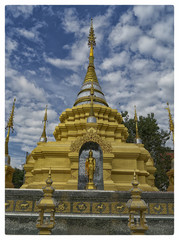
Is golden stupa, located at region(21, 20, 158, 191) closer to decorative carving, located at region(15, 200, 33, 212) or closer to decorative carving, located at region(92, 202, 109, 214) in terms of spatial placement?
decorative carving, located at region(92, 202, 109, 214)

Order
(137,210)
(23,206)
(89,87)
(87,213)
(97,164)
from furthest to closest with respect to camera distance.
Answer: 1. (89,87)
2. (97,164)
3. (23,206)
4. (87,213)
5. (137,210)

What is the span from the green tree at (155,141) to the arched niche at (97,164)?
538 inches

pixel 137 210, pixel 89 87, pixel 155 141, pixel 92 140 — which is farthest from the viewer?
pixel 155 141

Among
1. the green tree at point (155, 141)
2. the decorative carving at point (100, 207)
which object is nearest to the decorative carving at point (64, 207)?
the decorative carving at point (100, 207)

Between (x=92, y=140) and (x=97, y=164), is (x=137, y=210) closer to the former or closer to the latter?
(x=97, y=164)

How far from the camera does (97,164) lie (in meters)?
8.09

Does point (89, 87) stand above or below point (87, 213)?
above

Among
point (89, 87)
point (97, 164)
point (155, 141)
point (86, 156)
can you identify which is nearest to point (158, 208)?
point (97, 164)

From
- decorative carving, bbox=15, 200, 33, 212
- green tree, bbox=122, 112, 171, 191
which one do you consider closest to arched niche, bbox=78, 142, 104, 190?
decorative carving, bbox=15, 200, 33, 212

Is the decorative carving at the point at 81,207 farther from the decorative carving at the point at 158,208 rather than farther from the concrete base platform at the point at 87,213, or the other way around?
the decorative carving at the point at 158,208

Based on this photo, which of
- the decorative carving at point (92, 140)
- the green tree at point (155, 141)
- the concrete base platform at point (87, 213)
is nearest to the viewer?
the concrete base platform at point (87, 213)

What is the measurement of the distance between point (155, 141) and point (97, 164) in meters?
15.7

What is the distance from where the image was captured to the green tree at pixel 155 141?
2008cm

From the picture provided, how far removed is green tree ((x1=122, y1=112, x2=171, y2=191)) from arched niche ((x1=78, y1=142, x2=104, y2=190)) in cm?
1368
